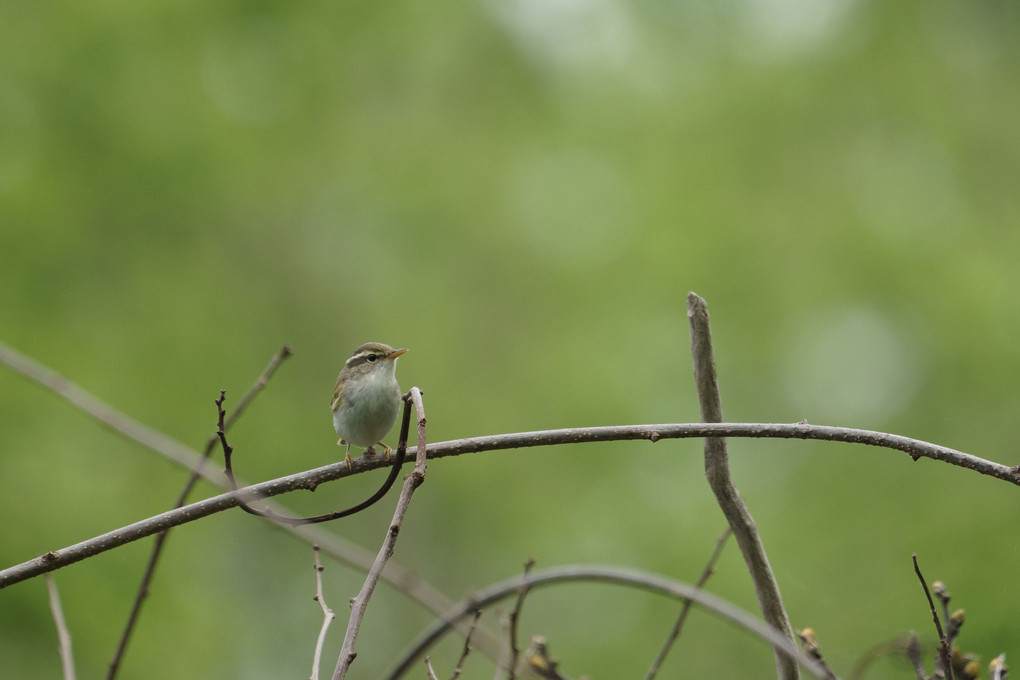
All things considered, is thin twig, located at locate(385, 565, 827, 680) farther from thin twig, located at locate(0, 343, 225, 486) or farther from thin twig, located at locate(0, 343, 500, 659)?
thin twig, located at locate(0, 343, 225, 486)

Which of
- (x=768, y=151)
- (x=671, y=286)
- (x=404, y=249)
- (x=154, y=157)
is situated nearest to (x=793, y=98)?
(x=768, y=151)

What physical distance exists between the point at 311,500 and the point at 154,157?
12.5ft

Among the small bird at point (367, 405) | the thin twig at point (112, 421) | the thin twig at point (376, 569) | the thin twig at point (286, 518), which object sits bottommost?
the thin twig at point (376, 569)

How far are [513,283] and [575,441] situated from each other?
941 cm

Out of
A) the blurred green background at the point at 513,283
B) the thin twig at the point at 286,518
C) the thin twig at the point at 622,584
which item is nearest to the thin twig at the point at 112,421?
the thin twig at the point at 286,518

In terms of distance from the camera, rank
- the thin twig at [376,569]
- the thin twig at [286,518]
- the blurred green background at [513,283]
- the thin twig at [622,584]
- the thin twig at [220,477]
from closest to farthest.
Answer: the thin twig at [622,584] → the thin twig at [376,569] → the thin twig at [286,518] → the thin twig at [220,477] → the blurred green background at [513,283]

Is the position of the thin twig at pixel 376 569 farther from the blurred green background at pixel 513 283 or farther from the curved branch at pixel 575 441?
the blurred green background at pixel 513 283

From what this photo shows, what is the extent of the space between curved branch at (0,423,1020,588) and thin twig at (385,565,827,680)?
9.7 inches

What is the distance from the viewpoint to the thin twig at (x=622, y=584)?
1.13 meters

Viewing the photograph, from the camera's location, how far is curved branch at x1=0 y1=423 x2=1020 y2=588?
1.54m

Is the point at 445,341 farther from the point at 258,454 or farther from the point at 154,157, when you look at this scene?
the point at 154,157

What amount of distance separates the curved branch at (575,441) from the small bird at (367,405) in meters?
1.64

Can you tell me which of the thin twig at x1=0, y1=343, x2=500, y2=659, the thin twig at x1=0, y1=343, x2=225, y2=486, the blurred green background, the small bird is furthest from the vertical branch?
the blurred green background

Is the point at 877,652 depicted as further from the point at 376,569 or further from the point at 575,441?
the point at 376,569
